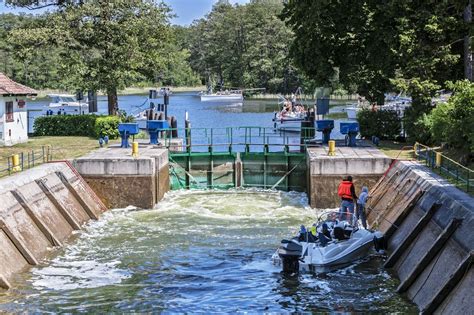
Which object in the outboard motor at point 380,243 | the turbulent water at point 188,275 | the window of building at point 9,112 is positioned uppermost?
the window of building at point 9,112

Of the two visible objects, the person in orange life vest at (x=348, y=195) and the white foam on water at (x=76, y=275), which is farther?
the person in orange life vest at (x=348, y=195)

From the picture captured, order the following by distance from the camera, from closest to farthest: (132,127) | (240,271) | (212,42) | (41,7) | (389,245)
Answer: (240,271), (389,245), (132,127), (41,7), (212,42)

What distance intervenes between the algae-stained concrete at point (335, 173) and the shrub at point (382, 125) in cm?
831

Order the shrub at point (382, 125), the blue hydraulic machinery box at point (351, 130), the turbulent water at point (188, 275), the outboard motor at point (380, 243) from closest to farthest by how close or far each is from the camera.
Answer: the turbulent water at point (188, 275)
the outboard motor at point (380, 243)
the blue hydraulic machinery box at point (351, 130)
the shrub at point (382, 125)

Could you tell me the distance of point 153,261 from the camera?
22.4m

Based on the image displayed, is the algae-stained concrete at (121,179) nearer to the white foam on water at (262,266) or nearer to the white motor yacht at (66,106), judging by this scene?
the white foam on water at (262,266)

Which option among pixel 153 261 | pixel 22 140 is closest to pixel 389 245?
pixel 153 261

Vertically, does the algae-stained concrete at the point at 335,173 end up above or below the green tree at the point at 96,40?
below

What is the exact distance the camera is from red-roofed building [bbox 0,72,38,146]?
123ft

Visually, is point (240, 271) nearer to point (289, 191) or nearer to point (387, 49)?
point (289, 191)

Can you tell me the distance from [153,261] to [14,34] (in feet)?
84.6

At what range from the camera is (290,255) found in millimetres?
20250

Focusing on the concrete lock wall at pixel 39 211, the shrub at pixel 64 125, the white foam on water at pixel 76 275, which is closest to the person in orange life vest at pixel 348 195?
the white foam on water at pixel 76 275

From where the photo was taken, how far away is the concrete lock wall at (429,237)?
16.2 m
